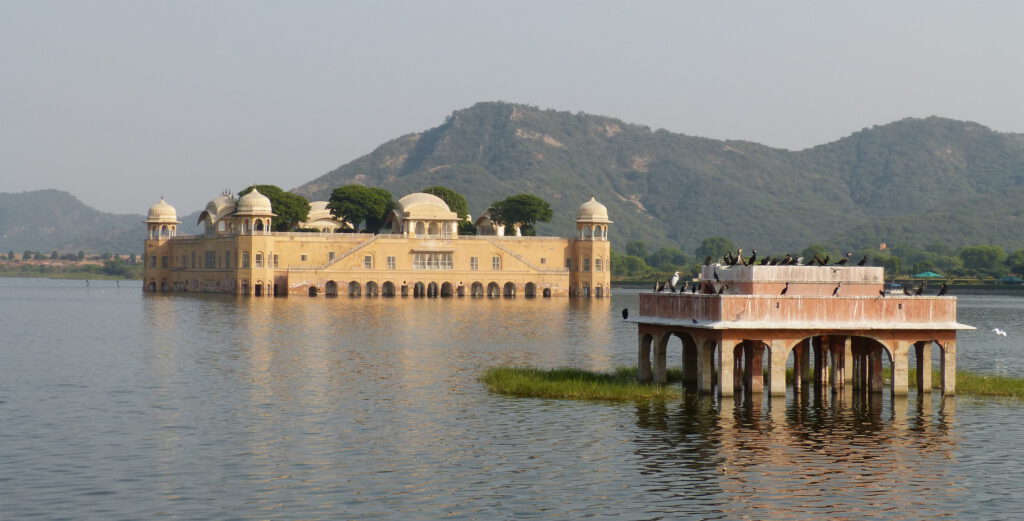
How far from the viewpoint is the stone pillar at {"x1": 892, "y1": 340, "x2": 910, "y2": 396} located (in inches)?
1603

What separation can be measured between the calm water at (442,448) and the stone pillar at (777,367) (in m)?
0.73

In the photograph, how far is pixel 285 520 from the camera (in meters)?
24.5

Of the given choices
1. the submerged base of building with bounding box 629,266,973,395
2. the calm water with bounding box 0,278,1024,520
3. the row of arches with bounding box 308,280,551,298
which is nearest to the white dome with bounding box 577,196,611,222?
the row of arches with bounding box 308,280,551,298

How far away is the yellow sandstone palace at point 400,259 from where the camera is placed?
143500mm

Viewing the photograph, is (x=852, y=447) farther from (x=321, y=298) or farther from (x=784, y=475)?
(x=321, y=298)

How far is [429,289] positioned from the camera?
151 m

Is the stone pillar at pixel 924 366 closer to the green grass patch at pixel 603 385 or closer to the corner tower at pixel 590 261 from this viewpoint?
the green grass patch at pixel 603 385

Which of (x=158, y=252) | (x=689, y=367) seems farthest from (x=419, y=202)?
(x=689, y=367)

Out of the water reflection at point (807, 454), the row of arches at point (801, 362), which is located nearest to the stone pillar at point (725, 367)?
the row of arches at point (801, 362)

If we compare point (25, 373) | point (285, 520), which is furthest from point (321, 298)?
point (285, 520)

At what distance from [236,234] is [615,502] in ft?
412

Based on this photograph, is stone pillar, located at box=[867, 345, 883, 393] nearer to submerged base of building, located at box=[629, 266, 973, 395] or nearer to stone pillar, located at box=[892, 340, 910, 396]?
submerged base of building, located at box=[629, 266, 973, 395]

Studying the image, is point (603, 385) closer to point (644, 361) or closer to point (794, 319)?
point (644, 361)

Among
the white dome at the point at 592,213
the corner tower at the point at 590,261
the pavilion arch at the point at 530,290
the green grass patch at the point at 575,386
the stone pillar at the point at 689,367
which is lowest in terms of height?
the green grass patch at the point at 575,386
